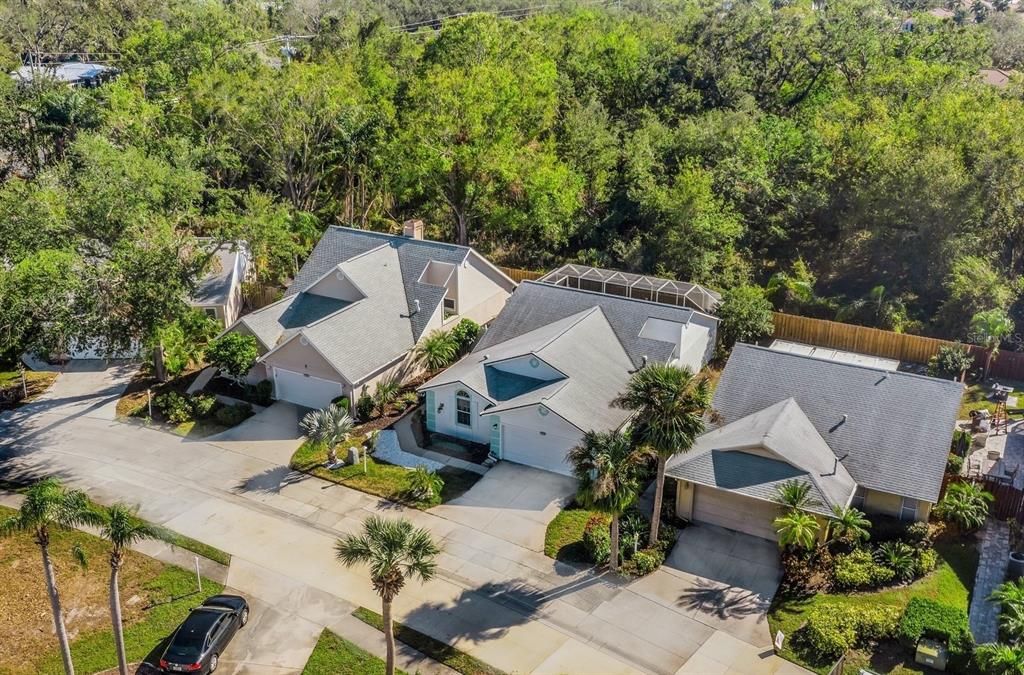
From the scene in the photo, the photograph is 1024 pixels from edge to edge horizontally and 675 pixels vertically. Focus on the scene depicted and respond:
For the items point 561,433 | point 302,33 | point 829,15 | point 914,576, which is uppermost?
point 302,33

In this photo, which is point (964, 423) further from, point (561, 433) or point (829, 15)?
point (829, 15)

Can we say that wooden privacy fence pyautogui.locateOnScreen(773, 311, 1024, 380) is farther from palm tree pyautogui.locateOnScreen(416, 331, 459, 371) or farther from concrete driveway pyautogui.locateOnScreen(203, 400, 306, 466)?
concrete driveway pyautogui.locateOnScreen(203, 400, 306, 466)

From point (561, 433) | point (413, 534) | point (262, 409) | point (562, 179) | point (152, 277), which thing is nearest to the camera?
point (413, 534)

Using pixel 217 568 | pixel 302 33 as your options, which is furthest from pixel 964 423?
pixel 302 33

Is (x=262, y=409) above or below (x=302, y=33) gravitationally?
below

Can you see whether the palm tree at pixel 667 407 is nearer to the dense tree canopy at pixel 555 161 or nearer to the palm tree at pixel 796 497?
the palm tree at pixel 796 497

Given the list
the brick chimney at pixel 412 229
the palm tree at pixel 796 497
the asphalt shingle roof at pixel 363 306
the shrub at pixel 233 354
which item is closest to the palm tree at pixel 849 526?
the palm tree at pixel 796 497

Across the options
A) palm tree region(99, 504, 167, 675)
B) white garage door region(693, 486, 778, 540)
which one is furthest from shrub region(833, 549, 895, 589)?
palm tree region(99, 504, 167, 675)

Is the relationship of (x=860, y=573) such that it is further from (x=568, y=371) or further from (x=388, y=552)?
(x=388, y=552)
